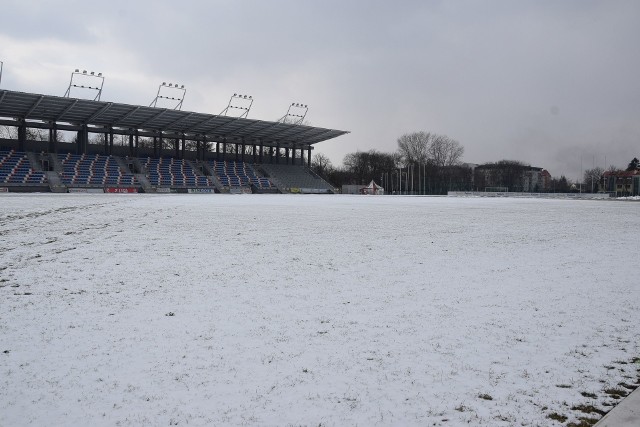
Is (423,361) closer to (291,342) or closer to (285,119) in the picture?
(291,342)

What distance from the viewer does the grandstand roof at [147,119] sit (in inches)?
2285

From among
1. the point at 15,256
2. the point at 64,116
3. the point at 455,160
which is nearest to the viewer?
the point at 15,256

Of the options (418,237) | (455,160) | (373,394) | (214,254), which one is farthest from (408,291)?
(455,160)

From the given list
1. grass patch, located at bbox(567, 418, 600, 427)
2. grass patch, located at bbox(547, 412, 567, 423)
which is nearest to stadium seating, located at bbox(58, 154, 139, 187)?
grass patch, located at bbox(547, 412, 567, 423)

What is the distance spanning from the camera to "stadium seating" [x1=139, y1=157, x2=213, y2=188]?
6862cm

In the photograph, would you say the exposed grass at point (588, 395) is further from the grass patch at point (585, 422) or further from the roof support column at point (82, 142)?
the roof support column at point (82, 142)

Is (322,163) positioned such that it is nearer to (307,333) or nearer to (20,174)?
(20,174)

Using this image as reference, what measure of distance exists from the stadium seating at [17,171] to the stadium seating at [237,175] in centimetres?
2507

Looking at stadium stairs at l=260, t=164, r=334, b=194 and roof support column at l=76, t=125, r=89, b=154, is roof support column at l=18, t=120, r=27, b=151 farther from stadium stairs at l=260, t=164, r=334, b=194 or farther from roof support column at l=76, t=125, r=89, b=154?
stadium stairs at l=260, t=164, r=334, b=194

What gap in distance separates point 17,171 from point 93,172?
873 centimetres

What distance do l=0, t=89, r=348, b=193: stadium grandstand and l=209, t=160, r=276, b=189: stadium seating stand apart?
16 cm

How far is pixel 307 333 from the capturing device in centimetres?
629

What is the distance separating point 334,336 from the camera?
20.3 ft

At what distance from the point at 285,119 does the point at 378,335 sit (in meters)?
76.4
